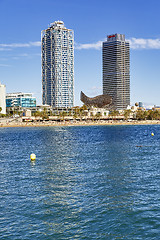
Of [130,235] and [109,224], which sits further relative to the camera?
[109,224]

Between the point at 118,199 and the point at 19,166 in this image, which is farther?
the point at 19,166

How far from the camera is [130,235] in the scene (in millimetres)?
23000

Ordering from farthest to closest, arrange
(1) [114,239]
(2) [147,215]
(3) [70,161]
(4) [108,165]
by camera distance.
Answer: (3) [70,161] < (4) [108,165] < (2) [147,215] < (1) [114,239]

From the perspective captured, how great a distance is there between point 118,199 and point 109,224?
6.47m

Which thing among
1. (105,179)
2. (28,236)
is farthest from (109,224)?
(105,179)

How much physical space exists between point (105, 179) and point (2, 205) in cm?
1485

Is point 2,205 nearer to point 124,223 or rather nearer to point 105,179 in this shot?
point 124,223

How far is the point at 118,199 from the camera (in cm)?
3123

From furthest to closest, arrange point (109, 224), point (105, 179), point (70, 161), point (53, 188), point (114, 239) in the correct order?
point (70, 161)
point (105, 179)
point (53, 188)
point (109, 224)
point (114, 239)

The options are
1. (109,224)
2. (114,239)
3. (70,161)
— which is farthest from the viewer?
(70,161)

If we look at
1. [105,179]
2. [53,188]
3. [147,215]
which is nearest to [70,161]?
[105,179]

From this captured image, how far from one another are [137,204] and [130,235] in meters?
6.80

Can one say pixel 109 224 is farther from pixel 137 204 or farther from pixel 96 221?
pixel 137 204

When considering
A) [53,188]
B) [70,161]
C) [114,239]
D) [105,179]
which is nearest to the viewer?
[114,239]
